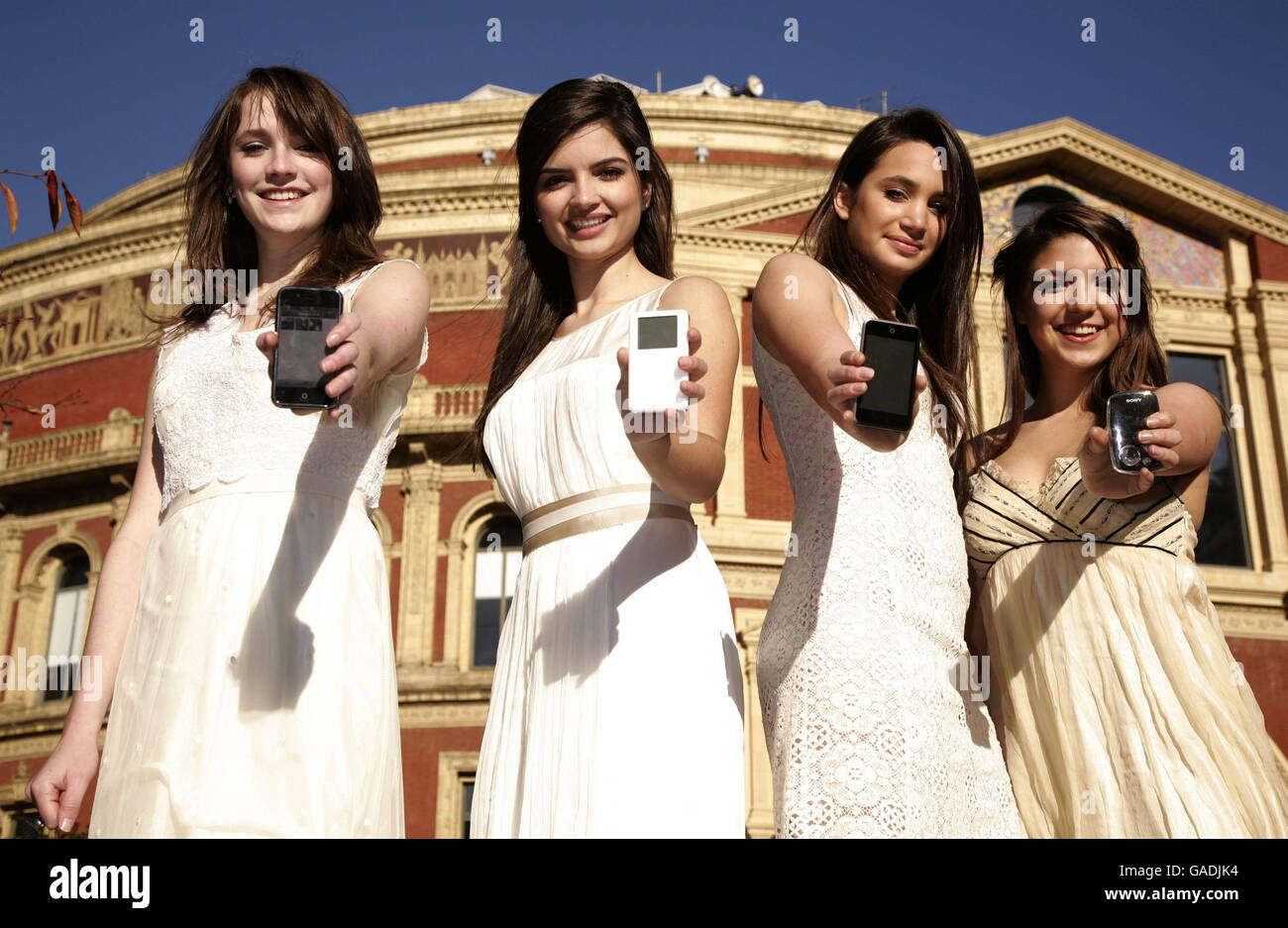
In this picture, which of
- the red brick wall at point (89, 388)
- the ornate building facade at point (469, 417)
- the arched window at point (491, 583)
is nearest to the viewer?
the ornate building facade at point (469, 417)

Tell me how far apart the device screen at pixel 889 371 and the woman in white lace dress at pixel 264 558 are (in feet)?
2.94

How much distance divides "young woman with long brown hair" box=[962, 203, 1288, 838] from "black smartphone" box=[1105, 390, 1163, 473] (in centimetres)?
2

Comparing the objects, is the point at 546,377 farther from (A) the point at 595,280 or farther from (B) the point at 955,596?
(B) the point at 955,596

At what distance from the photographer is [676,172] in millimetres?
26891

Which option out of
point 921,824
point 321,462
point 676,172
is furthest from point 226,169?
point 676,172

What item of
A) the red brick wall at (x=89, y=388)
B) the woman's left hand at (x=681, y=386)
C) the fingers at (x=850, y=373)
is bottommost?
the woman's left hand at (x=681, y=386)

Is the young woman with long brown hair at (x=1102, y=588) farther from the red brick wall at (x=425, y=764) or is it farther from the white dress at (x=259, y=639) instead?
the red brick wall at (x=425, y=764)

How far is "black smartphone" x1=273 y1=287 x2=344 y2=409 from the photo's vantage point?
7.14 feet

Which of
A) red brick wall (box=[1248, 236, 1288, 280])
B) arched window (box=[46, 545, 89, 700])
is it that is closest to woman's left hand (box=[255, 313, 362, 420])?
arched window (box=[46, 545, 89, 700])

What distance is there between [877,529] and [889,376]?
0.48 meters

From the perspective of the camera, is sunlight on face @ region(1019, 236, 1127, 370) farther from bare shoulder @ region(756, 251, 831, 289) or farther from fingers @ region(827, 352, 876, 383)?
fingers @ region(827, 352, 876, 383)

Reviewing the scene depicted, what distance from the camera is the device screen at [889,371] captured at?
2379 mm

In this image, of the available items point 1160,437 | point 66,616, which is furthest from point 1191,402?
point 66,616

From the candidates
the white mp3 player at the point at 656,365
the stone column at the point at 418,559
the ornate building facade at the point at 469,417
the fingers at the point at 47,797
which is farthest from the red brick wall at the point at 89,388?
the white mp3 player at the point at 656,365
